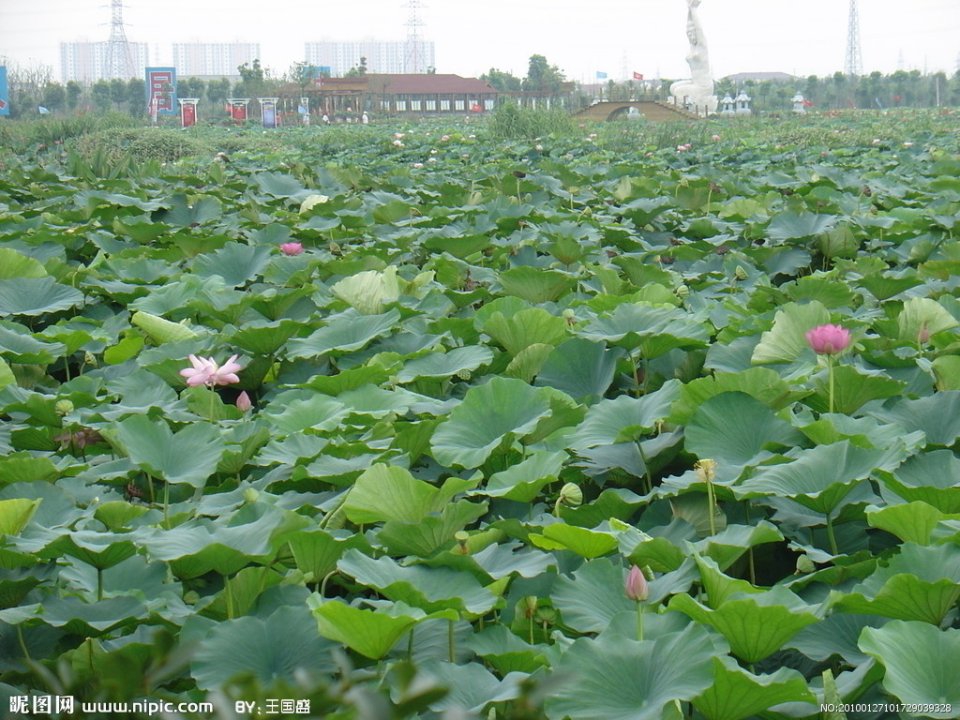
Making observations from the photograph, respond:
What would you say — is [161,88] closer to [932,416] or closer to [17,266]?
[17,266]

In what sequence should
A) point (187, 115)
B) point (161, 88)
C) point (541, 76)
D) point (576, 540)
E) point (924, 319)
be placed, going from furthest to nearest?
point (541, 76), point (161, 88), point (187, 115), point (924, 319), point (576, 540)

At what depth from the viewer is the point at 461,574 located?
3.80 feet

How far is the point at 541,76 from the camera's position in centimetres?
6128

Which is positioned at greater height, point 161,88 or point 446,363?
point 161,88

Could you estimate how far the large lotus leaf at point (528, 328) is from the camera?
2.10 m

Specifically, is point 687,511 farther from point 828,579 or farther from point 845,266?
point 845,266

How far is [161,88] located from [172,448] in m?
38.1

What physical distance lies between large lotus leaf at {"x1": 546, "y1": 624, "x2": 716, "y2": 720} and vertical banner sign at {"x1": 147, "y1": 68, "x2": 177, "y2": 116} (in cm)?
3742

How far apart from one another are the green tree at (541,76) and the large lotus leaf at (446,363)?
51.4 m

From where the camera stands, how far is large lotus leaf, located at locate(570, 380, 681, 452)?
1.53m

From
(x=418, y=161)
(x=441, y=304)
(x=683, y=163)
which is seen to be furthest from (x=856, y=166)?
(x=441, y=304)

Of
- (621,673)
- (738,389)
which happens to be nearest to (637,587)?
(621,673)

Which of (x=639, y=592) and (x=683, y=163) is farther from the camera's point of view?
(x=683, y=163)

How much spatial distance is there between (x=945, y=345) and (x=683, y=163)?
642cm
